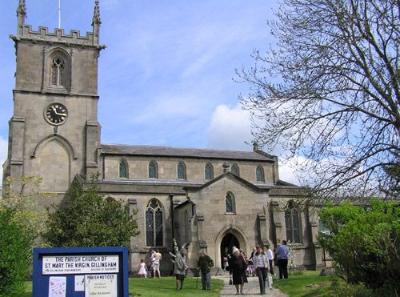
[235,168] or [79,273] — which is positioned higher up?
[235,168]

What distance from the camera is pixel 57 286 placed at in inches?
366

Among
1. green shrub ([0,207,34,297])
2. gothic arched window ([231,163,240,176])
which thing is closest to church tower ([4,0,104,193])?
gothic arched window ([231,163,240,176])

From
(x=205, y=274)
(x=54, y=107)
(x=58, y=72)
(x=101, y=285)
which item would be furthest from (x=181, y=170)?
(x=101, y=285)

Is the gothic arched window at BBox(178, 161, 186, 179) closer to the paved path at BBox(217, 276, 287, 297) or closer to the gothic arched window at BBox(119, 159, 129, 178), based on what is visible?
the gothic arched window at BBox(119, 159, 129, 178)

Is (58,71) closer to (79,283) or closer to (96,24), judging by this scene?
(96,24)

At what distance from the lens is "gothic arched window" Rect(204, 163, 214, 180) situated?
4766 centimetres

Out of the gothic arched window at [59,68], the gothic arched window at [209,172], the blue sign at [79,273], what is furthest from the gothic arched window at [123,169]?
the blue sign at [79,273]

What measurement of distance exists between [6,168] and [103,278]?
121ft

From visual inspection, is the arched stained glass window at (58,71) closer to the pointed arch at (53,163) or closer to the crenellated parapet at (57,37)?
the crenellated parapet at (57,37)

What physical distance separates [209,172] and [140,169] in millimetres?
6482

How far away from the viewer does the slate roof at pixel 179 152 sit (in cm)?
4572

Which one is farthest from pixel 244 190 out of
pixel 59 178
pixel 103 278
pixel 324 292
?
pixel 103 278

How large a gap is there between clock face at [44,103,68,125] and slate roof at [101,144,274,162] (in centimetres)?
421

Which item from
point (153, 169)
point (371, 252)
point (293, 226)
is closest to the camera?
point (371, 252)
